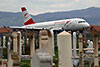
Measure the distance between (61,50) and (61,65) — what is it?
16 centimetres

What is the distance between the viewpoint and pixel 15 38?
7238mm

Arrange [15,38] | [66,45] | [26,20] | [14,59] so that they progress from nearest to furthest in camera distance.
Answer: [14,59], [66,45], [15,38], [26,20]

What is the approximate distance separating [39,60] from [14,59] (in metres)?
0.33

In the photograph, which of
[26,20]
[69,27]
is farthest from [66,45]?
[26,20]

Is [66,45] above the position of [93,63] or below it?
above

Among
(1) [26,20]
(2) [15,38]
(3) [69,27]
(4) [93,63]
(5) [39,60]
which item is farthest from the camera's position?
(1) [26,20]

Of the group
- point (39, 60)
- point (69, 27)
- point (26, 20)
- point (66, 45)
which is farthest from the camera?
point (26, 20)

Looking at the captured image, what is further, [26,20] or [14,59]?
[26,20]

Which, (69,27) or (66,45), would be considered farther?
(69,27)

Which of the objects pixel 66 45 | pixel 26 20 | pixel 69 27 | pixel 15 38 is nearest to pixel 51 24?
pixel 69 27

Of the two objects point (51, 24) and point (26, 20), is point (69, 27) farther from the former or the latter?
point (26, 20)

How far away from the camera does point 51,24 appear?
57.4 m

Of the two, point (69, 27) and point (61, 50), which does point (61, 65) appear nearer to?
point (61, 50)

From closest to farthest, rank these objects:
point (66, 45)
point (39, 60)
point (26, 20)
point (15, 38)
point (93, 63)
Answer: point (39, 60)
point (66, 45)
point (93, 63)
point (15, 38)
point (26, 20)
